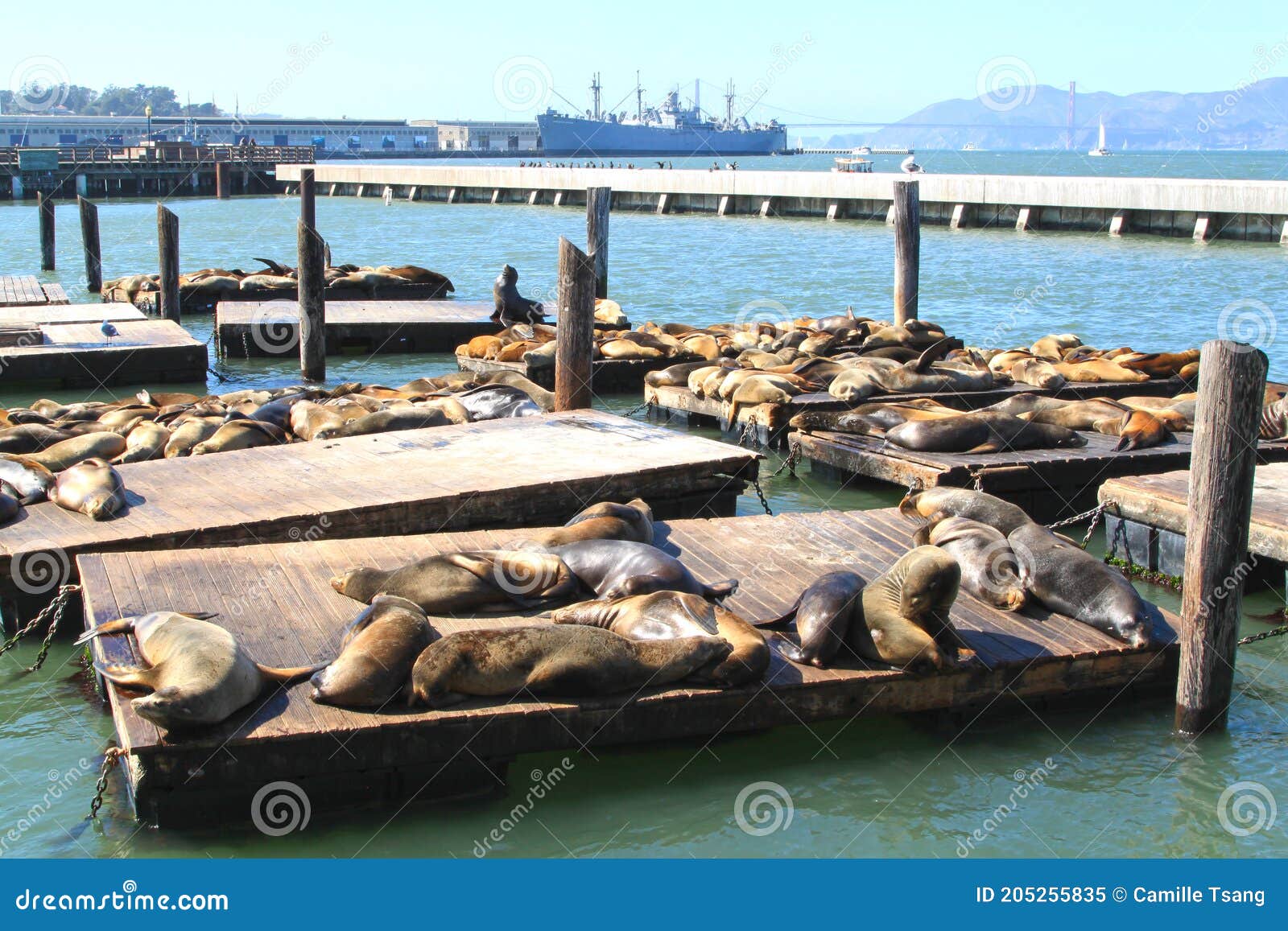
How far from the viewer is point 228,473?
8.01m

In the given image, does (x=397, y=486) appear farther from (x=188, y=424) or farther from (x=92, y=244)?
(x=92, y=244)

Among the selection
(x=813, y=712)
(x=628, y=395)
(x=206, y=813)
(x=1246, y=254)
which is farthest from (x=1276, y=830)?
(x=1246, y=254)

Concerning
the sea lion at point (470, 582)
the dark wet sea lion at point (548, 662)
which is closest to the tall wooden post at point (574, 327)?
the sea lion at point (470, 582)

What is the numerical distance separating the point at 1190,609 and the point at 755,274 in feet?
72.4

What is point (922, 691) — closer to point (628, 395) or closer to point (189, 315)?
point (628, 395)

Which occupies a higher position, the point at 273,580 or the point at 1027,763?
the point at 273,580

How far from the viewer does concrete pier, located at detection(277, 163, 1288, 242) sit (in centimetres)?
2900

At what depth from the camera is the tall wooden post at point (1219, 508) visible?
5.07 meters

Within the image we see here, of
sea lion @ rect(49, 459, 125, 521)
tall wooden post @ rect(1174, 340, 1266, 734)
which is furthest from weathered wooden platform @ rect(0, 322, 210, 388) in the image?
tall wooden post @ rect(1174, 340, 1266, 734)

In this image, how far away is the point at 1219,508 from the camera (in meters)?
5.17

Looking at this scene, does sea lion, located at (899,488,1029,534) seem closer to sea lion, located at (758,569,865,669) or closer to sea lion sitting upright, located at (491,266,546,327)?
sea lion, located at (758,569,865,669)

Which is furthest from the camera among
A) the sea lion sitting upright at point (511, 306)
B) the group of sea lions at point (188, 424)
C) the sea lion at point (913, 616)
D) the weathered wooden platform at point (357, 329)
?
the sea lion sitting upright at point (511, 306)

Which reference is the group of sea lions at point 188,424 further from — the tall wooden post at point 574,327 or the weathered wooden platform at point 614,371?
the weathered wooden platform at point 614,371

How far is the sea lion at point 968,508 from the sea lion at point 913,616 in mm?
1306
